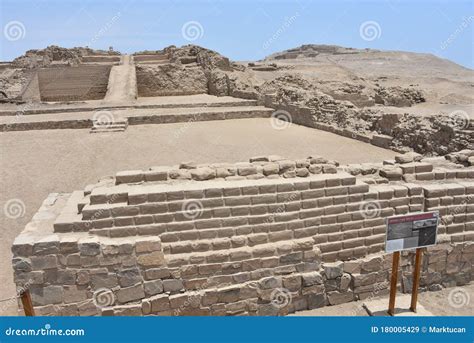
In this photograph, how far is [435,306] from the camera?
6.98 metres

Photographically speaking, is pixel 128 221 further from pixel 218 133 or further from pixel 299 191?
pixel 218 133

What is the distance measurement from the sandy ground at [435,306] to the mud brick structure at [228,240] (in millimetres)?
135

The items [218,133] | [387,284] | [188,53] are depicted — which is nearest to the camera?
[387,284]

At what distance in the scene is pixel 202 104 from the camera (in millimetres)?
20609

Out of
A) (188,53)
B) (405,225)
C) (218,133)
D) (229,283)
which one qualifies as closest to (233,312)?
(229,283)

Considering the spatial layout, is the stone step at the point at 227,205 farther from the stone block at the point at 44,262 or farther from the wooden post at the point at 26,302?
the wooden post at the point at 26,302

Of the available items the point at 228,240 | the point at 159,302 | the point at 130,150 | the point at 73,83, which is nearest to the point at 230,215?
the point at 228,240

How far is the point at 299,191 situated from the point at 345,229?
1.06 metres

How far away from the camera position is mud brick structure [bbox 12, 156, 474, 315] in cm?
586

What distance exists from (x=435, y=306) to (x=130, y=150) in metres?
9.99

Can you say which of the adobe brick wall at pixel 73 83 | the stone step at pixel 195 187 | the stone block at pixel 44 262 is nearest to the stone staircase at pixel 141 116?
the adobe brick wall at pixel 73 83

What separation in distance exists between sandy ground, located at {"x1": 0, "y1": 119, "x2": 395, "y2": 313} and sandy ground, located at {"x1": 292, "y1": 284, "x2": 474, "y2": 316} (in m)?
5.86

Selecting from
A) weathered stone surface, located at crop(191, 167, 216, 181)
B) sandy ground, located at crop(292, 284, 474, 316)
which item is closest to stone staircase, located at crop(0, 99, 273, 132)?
weathered stone surface, located at crop(191, 167, 216, 181)

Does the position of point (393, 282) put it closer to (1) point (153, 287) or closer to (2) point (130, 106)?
(1) point (153, 287)
